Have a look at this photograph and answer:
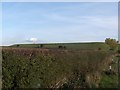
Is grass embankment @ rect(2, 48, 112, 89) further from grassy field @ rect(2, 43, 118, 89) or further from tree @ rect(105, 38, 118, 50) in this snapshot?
tree @ rect(105, 38, 118, 50)

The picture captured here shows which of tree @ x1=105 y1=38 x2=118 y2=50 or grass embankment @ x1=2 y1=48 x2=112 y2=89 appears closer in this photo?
grass embankment @ x1=2 y1=48 x2=112 y2=89

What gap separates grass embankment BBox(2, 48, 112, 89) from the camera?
891 cm

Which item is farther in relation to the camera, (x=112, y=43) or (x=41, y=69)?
(x=112, y=43)

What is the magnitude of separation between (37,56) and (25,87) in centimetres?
130

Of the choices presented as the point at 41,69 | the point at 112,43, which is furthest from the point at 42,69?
the point at 112,43

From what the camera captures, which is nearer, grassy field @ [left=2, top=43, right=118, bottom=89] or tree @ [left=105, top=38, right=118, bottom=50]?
grassy field @ [left=2, top=43, right=118, bottom=89]

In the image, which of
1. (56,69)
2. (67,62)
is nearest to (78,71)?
(67,62)

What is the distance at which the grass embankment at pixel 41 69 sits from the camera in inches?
351

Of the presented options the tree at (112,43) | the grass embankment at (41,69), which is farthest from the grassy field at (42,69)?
the tree at (112,43)

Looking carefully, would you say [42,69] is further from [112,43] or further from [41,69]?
[112,43]

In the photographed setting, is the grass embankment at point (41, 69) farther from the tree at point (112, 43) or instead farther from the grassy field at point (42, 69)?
the tree at point (112, 43)

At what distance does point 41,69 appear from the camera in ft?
35.2

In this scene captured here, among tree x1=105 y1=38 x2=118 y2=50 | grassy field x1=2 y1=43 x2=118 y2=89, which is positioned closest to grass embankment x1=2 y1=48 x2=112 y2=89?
grassy field x1=2 y1=43 x2=118 y2=89

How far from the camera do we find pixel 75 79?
14414 mm
